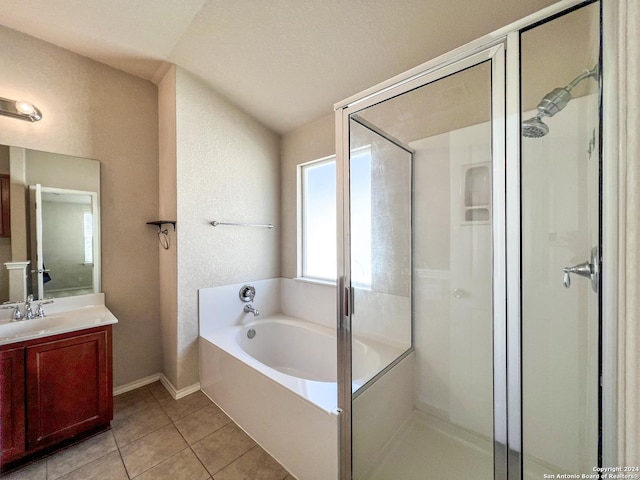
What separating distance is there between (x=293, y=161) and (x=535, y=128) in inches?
82.5

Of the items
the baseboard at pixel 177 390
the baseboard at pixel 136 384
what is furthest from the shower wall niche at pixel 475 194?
the baseboard at pixel 136 384

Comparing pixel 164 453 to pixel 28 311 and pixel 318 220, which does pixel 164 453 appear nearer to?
pixel 28 311

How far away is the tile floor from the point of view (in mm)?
1414

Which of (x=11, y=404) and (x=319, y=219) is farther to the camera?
(x=319, y=219)

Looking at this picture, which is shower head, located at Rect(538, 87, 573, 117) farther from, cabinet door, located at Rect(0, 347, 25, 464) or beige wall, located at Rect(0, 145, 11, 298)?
beige wall, located at Rect(0, 145, 11, 298)

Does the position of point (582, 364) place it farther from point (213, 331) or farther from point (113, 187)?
point (113, 187)

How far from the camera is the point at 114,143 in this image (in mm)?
2170

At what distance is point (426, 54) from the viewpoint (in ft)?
5.18

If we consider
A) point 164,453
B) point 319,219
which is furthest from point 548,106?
point 164,453

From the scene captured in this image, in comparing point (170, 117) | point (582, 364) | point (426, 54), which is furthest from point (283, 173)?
point (582, 364)

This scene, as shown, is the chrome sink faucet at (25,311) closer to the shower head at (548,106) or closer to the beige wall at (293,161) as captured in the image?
the beige wall at (293,161)

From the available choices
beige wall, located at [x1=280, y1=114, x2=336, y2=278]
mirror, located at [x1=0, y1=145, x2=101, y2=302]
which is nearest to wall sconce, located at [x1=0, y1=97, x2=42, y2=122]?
mirror, located at [x1=0, y1=145, x2=101, y2=302]

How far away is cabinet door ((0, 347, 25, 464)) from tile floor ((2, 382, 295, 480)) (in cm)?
15

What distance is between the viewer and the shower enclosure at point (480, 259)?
91 centimetres
